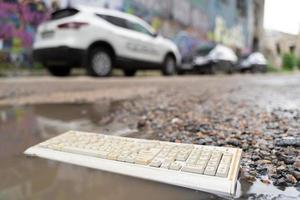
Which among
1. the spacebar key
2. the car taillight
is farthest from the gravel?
the car taillight

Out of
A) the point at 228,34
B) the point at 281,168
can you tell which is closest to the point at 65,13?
the point at 281,168

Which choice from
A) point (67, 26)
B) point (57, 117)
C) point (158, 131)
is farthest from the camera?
point (67, 26)

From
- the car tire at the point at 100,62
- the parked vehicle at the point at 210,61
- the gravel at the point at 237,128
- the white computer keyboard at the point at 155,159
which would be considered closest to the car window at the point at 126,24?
the car tire at the point at 100,62

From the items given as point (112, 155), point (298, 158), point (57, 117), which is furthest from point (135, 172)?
point (57, 117)

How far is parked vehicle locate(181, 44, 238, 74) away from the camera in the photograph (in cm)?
1271

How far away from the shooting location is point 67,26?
7.18m

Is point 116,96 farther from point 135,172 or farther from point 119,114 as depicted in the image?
point 135,172

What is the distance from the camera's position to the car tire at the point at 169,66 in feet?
33.4

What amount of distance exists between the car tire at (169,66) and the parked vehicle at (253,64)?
734cm

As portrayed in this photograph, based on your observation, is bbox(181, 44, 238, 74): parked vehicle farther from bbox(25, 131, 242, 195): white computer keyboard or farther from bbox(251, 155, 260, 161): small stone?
bbox(251, 155, 260, 161): small stone

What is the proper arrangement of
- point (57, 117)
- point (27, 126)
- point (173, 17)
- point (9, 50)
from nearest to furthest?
point (27, 126) → point (57, 117) → point (9, 50) → point (173, 17)

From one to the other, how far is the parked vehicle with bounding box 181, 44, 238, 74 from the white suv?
391 cm

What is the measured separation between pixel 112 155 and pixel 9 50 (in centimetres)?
909

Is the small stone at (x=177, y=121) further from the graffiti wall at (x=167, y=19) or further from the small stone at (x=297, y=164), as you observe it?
the graffiti wall at (x=167, y=19)
